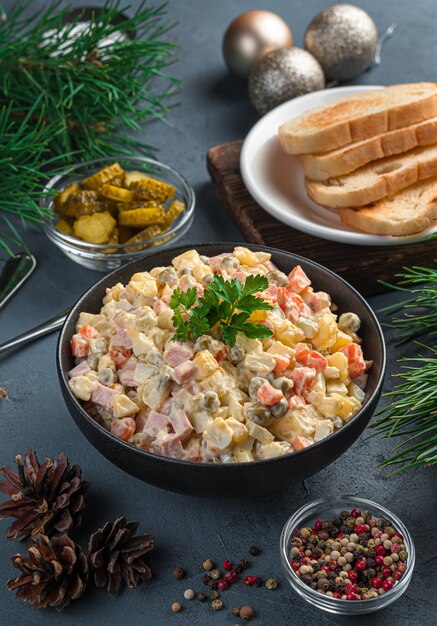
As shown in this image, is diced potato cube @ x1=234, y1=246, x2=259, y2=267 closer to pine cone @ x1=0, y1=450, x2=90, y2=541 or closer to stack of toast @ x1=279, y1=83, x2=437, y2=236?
stack of toast @ x1=279, y1=83, x2=437, y2=236

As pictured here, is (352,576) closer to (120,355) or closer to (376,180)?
(120,355)

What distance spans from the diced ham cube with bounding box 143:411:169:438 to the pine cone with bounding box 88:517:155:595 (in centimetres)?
23

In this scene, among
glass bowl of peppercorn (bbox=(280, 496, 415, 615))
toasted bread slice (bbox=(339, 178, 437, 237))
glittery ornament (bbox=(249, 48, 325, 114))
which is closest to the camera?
glass bowl of peppercorn (bbox=(280, 496, 415, 615))

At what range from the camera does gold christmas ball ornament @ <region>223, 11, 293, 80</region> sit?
382 centimetres

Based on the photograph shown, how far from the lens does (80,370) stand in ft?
7.43

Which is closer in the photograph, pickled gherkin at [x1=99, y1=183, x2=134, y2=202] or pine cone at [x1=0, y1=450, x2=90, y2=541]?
pine cone at [x1=0, y1=450, x2=90, y2=541]

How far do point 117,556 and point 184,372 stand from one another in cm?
48

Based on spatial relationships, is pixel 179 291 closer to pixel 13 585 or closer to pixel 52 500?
pixel 52 500

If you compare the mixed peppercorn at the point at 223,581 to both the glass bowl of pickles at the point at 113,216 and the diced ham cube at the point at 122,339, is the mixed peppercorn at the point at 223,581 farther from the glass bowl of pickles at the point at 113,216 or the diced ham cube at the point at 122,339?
the glass bowl of pickles at the point at 113,216

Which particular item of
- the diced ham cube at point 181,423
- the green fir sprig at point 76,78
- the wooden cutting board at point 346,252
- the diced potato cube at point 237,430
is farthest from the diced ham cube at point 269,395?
the green fir sprig at point 76,78

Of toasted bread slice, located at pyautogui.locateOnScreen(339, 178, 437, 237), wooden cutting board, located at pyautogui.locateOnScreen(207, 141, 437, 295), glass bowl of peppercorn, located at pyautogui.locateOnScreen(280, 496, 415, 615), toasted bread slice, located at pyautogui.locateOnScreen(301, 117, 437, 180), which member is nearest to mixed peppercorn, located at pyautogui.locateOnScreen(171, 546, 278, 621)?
glass bowl of peppercorn, located at pyautogui.locateOnScreen(280, 496, 415, 615)

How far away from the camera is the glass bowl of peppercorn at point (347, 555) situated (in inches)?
76.8

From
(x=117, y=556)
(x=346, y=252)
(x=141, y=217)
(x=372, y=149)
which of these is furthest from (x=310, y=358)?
(x=372, y=149)

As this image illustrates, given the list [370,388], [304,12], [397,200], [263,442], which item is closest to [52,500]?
[263,442]
